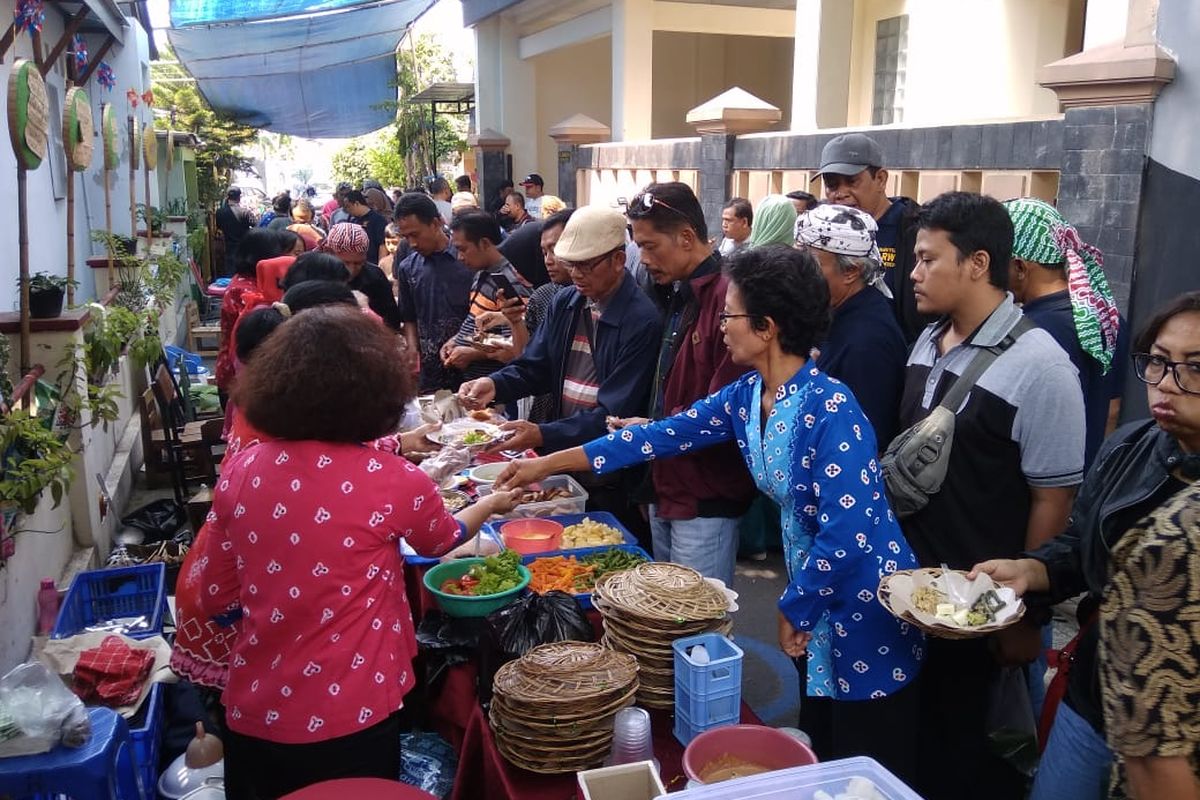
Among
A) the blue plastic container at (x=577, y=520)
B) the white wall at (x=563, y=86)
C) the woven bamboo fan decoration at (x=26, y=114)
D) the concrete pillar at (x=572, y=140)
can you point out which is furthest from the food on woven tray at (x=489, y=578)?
the white wall at (x=563, y=86)

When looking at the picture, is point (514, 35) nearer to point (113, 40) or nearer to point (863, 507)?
point (113, 40)

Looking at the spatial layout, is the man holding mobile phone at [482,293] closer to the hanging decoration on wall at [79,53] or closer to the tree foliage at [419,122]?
the hanging decoration on wall at [79,53]

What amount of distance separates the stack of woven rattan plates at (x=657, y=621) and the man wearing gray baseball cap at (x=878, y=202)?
224cm

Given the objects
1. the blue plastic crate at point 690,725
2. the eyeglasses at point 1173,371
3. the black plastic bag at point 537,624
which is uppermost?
the eyeglasses at point 1173,371

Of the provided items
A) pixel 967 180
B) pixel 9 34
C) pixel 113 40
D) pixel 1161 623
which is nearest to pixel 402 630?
pixel 1161 623

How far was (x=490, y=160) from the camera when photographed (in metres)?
15.6

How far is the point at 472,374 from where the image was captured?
486 cm

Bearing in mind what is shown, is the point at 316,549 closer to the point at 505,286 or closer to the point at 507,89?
the point at 505,286

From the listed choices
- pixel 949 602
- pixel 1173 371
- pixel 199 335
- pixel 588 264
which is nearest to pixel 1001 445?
pixel 949 602

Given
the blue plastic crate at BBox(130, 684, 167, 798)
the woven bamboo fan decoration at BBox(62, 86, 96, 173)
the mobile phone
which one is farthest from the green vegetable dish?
the woven bamboo fan decoration at BBox(62, 86, 96, 173)

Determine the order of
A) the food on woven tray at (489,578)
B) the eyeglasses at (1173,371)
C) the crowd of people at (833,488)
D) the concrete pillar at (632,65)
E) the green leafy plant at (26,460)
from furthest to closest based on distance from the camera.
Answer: the concrete pillar at (632,65) < the green leafy plant at (26,460) < the food on woven tray at (489,578) < the crowd of people at (833,488) < the eyeglasses at (1173,371)

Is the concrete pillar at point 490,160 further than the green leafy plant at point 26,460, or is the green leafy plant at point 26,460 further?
the concrete pillar at point 490,160

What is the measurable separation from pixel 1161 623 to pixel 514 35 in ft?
52.7

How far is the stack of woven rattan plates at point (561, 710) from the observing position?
196cm
